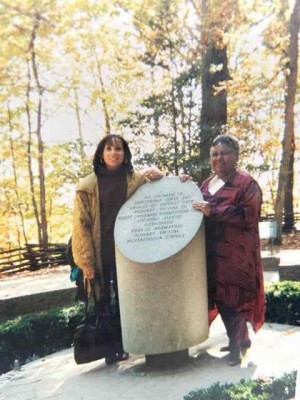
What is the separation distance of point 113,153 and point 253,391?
2.19 metres

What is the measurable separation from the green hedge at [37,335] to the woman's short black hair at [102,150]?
2.10m

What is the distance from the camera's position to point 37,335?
5.73 meters

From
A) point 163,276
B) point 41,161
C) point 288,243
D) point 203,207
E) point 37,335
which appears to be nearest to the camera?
point 163,276

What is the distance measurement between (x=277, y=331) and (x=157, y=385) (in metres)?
1.81

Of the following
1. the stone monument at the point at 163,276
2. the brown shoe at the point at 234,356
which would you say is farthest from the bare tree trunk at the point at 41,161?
the brown shoe at the point at 234,356

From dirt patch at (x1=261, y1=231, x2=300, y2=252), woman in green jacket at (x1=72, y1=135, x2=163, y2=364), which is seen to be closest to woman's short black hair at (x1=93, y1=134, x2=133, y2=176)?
woman in green jacket at (x1=72, y1=135, x2=163, y2=364)

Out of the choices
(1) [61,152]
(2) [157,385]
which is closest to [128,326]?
(2) [157,385]

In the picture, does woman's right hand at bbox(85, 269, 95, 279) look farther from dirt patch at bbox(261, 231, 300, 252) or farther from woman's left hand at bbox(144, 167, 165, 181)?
dirt patch at bbox(261, 231, 300, 252)

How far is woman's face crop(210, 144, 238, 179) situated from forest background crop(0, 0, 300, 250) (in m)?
7.07

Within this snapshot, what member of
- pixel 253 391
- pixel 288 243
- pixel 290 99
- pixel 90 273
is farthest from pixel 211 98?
pixel 253 391

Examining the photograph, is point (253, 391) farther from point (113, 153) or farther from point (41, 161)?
point (41, 161)

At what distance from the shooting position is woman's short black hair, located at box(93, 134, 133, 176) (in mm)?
4461

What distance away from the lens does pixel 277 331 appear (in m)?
5.31

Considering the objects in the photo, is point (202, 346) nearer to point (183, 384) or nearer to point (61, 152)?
point (183, 384)
